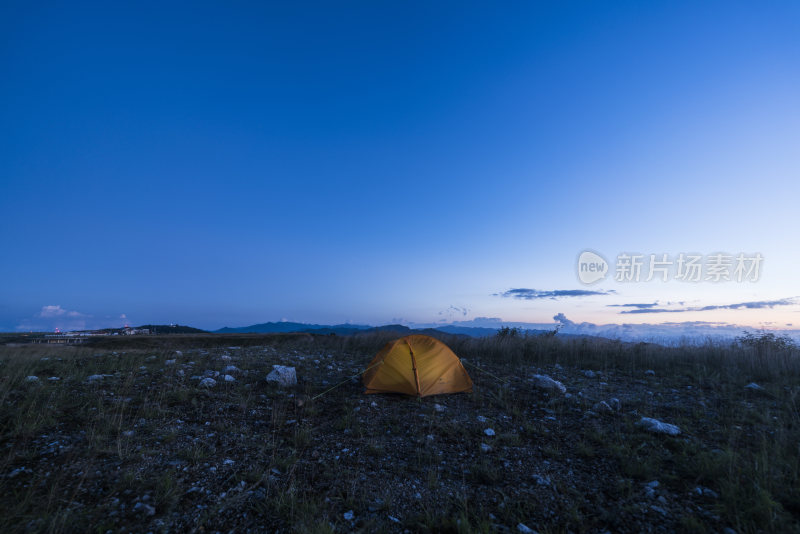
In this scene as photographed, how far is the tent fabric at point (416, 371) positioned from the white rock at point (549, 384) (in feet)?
6.80

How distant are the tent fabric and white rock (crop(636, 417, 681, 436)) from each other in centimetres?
371

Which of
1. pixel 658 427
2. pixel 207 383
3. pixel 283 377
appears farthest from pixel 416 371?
pixel 207 383

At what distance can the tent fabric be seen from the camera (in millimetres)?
7988

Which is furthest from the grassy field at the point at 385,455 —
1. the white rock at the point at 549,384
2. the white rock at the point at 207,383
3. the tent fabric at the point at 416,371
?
the tent fabric at the point at 416,371

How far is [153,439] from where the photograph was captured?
529cm

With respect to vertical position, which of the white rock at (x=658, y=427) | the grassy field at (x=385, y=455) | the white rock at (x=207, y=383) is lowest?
the grassy field at (x=385, y=455)

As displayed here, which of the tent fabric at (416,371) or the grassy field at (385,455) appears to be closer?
the grassy field at (385,455)

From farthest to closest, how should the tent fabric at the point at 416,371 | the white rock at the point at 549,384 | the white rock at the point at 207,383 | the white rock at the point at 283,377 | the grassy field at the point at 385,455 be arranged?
the white rock at the point at 283,377
the white rock at the point at 549,384
the tent fabric at the point at 416,371
the white rock at the point at 207,383
the grassy field at the point at 385,455

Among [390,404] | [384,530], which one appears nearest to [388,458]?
[384,530]

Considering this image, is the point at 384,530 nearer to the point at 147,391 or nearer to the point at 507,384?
the point at 507,384

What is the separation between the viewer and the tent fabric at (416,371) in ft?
26.2

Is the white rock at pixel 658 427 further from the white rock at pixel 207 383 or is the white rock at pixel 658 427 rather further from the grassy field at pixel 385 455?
the white rock at pixel 207 383

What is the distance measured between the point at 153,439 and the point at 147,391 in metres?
2.89

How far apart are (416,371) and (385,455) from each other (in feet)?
9.98
